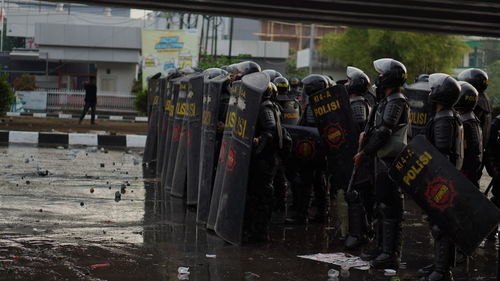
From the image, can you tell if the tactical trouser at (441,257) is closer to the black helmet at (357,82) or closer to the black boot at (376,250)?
the black boot at (376,250)

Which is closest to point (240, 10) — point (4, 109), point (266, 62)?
point (4, 109)

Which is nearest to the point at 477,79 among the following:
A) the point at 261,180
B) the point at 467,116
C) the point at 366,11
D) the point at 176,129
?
the point at 467,116

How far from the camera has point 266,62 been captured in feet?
203

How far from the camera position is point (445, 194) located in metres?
6.00

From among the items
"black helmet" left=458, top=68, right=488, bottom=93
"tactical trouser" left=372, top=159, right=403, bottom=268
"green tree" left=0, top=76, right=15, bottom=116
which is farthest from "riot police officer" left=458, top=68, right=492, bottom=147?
"green tree" left=0, top=76, right=15, bottom=116

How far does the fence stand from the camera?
128 feet

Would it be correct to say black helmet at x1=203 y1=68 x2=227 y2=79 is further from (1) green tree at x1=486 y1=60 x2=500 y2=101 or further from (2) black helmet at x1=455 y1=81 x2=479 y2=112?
(1) green tree at x1=486 y1=60 x2=500 y2=101

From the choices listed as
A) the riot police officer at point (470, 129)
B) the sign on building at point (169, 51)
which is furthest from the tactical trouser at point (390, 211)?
the sign on building at point (169, 51)

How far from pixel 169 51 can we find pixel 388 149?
102 feet

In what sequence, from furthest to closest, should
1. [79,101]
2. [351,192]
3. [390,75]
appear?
1. [79,101]
2. [351,192]
3. [390,75]

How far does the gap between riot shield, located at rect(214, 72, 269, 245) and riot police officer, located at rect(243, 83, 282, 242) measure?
0.16 meters

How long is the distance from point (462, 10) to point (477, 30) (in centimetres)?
310

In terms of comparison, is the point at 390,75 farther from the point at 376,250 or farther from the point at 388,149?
the point at 376,250

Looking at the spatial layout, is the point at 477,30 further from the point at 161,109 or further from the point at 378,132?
the point at 378,132
